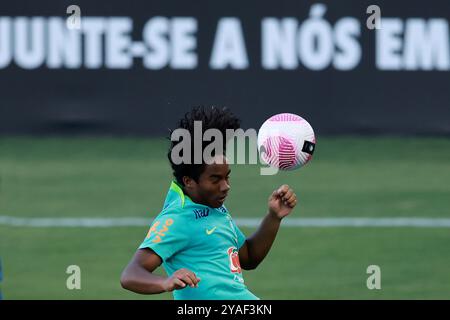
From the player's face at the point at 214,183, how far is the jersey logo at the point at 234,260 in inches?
12.6

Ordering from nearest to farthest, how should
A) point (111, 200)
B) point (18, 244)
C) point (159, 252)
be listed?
point (159, 252)
point (18, 244)
point (111, 200)

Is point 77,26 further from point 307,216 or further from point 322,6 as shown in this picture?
point 307,216

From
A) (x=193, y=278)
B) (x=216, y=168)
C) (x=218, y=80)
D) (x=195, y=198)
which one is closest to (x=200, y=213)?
(x=195, y=198)

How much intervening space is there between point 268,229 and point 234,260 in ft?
1.26

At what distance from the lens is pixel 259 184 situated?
16.0 metres

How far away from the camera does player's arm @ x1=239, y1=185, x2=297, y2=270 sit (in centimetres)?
725

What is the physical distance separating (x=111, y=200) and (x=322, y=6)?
4.71 meters

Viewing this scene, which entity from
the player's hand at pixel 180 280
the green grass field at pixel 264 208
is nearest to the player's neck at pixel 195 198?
the player's hand at pixel 180 280

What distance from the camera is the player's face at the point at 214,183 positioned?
268 inches

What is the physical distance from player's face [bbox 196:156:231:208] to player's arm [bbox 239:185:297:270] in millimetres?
490

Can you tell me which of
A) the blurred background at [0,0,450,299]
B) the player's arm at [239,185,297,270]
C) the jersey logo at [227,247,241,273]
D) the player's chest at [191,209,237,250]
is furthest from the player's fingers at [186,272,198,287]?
the blurred background at [0,0,450,299]

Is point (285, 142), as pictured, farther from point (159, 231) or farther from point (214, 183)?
point (159, 231)

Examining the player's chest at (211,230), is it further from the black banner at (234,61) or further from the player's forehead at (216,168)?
the black banner at (234,61)

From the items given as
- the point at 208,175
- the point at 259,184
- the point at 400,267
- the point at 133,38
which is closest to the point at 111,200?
the point at 259,184
